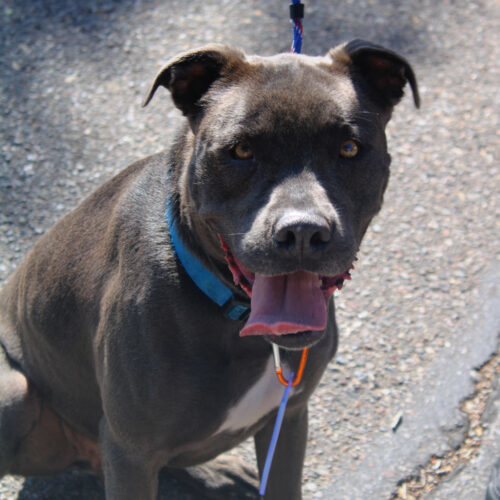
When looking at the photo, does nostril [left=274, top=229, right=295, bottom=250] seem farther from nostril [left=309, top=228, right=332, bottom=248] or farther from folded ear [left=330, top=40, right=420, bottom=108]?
folded ear [left=330, top=40, right=420, bottom=108]

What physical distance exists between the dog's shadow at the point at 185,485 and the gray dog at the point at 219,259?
1.16 ft

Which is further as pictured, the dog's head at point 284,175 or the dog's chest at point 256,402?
the dog's chest at point 256,402

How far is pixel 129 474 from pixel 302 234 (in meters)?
1.08

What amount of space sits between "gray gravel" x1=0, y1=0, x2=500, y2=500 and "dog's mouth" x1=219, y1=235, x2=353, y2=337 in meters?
1.23

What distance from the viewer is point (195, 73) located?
2.46 meters

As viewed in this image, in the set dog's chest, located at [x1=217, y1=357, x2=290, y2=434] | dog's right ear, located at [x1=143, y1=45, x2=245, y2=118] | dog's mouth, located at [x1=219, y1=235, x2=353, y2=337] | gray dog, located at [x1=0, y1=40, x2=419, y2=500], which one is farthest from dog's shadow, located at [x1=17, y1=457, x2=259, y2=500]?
dog's right ear, located at [x1=143, y1=45, x2=245, y2=118]

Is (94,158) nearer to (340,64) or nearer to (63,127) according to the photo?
(63,127)

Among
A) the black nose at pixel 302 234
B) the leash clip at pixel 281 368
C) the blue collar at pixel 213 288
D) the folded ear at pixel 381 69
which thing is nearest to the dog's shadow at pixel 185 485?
the leash clip at pixel 281 368

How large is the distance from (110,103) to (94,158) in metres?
0.57

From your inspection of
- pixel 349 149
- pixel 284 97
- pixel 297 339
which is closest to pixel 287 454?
pixel 297 339

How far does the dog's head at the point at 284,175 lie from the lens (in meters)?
2.13

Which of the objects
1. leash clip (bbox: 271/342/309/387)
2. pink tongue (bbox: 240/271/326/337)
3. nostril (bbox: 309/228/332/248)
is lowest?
leash clip (bbox: 271/342/309/387)

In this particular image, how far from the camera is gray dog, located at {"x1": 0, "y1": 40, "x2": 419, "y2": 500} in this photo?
7.22 ft

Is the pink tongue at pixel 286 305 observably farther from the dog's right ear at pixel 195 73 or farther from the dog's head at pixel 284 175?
the dog's right ear at pixel 195 73
